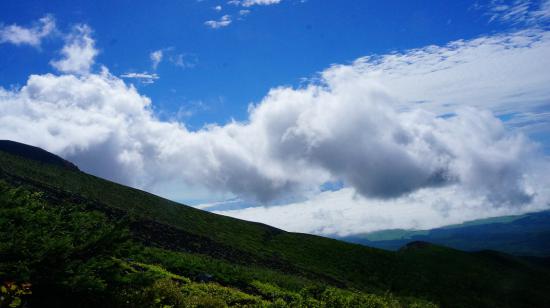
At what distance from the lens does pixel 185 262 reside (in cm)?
2900

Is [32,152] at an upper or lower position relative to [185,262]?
upper

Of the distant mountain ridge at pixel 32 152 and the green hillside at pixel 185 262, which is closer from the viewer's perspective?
the green hillside at pixel 185 262

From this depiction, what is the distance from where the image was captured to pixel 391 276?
70562mm

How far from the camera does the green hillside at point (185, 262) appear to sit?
1308 cm

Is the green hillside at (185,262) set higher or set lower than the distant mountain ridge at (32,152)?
lower

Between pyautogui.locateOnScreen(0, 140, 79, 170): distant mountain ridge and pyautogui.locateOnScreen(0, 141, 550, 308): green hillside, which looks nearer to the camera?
pyautogui.locateOnScreen(0, 141, 550, 308): green hillside

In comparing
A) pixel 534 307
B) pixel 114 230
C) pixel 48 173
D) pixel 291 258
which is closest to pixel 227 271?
pixel 114 230

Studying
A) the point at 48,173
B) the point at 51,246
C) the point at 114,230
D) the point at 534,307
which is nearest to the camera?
the point at 51,246

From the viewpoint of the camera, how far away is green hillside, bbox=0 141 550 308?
42.9 ft

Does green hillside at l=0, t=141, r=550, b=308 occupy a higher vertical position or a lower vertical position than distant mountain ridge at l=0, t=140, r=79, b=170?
lower

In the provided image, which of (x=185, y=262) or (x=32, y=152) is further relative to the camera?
(x=32, y=152)

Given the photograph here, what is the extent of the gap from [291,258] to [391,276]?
704 inches

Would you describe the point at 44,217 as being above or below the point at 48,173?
below

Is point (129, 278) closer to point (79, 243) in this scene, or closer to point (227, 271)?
point (79, 243)
